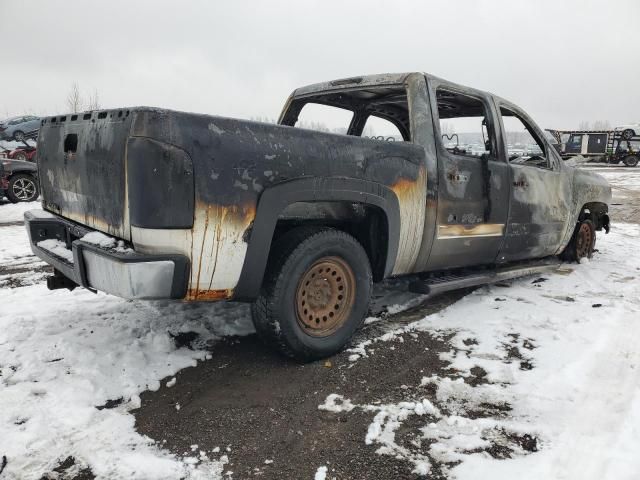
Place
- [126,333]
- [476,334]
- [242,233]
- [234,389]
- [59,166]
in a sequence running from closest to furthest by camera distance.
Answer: [242,233] < [234,389] < [59,166] < [126,333] < [476,334]

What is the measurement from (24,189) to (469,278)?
35.9ft

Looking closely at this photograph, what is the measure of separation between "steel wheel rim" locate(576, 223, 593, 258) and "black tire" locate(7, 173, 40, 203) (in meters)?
11.4

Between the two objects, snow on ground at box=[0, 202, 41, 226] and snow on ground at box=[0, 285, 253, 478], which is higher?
snow on ground at box=[0, 202, 41, 226]

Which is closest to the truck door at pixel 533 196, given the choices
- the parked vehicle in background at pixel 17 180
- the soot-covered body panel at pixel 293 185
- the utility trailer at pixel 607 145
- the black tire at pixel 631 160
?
the soot-covered body panel at pixel 293 185

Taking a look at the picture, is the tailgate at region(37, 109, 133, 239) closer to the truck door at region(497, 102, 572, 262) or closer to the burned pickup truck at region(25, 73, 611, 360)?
the burned pickup truck at region(25, 73, 611, 360)

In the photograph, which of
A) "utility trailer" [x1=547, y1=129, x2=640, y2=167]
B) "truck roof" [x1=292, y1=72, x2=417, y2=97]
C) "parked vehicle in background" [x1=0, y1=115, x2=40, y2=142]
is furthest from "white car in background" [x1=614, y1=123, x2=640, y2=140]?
"parked vehicle in background" [x1=0, y1=115, x2=40, y2=142]

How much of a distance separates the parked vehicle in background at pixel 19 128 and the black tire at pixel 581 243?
30054 mm

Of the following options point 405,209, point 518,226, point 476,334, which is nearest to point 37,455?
point 405,209

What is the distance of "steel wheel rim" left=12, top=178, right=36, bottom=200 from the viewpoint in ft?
35.1

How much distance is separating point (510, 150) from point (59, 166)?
3730 millimetres

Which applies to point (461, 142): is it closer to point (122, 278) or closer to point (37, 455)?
point (122, 278)

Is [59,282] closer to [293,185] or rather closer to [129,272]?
[129,272]

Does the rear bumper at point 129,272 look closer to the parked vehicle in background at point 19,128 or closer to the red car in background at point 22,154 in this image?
the red car in background at point 22,154

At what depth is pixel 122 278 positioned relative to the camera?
2189 mm
